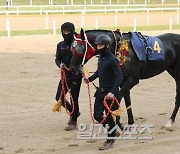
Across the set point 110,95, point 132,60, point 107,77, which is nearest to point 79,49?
point 107,77

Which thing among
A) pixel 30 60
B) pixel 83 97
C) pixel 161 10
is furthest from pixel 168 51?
pixel 161 10

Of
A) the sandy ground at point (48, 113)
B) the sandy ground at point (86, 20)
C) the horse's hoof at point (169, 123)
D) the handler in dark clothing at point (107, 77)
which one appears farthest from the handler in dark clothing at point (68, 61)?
the sandy ground at point (86, 20)

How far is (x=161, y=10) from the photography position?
38.8 m

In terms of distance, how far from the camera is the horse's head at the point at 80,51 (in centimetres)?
757

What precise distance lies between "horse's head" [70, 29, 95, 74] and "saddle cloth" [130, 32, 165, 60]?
99 cm

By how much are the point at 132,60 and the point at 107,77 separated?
3.77ft

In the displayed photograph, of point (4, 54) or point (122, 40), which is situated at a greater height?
point (122, 40)

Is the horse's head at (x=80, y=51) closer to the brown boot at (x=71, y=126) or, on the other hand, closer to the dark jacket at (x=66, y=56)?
the dark jacket at (x=66, y=56)

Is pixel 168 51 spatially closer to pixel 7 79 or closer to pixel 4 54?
pixel 7 79

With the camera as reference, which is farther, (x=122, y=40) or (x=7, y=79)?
(x=7, y=79)

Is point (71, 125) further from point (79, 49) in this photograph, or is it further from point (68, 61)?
point (79, 49)

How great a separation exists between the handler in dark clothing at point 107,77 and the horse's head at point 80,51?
295 millimetres

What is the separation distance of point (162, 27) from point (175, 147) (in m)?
23.3

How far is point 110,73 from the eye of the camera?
23.8 ft
